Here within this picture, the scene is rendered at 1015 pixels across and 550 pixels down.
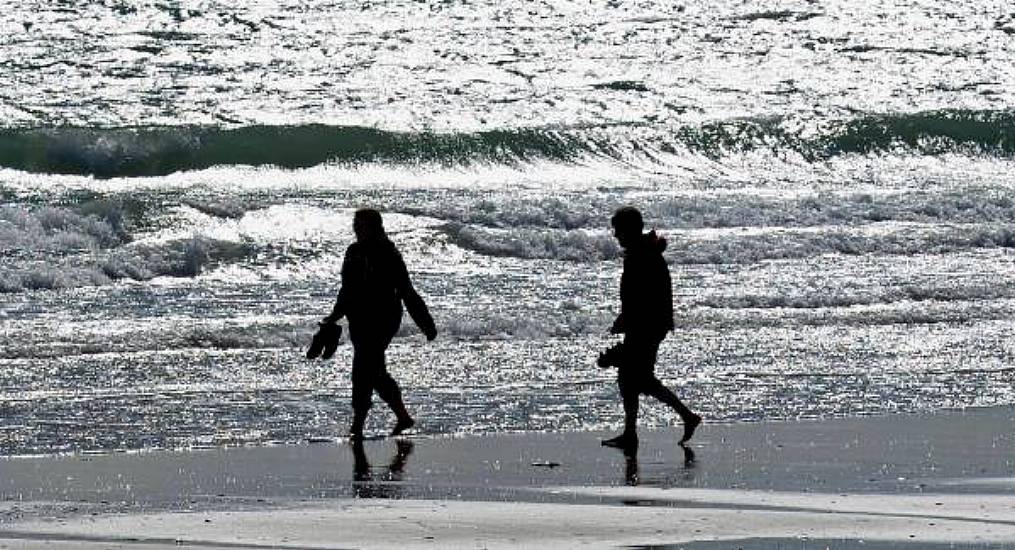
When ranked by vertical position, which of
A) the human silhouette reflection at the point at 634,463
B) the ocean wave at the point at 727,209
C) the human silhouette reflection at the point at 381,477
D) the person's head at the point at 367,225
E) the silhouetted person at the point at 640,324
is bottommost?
the human silhouette reflection at the point at 381,477

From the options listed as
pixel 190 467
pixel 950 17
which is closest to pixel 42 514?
pixel 190 467

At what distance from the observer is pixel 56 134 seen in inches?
1421

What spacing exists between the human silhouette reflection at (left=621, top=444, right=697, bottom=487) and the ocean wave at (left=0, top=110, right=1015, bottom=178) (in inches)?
943

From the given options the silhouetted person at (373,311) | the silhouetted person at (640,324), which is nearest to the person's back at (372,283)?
the silhouetted person at (373,311)

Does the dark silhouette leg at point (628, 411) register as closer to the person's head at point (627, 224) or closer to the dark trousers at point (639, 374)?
the dark trousers at point (639, 374)

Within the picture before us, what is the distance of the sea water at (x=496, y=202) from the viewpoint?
15359mm

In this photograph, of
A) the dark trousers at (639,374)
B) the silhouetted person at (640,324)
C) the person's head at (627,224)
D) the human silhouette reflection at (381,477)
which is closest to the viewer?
the human silhouette reflection at (381,477)

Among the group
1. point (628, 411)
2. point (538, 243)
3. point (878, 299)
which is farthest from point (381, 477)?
point (538, 243)

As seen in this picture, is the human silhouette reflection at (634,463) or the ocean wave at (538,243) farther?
the ocean wave at (538,243)

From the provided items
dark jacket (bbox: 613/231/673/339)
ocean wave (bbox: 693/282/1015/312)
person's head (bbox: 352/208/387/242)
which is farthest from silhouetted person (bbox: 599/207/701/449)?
ocean wave (bbox: 693/282/1015/312)

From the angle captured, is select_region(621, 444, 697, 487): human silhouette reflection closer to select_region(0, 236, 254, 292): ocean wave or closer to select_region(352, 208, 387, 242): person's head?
select_region(352, 208, 387, 242): person's head

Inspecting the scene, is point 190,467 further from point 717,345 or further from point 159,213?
point 159,213

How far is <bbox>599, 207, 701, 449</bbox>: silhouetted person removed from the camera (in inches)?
471

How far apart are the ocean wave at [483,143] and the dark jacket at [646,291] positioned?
2359 centimetres
